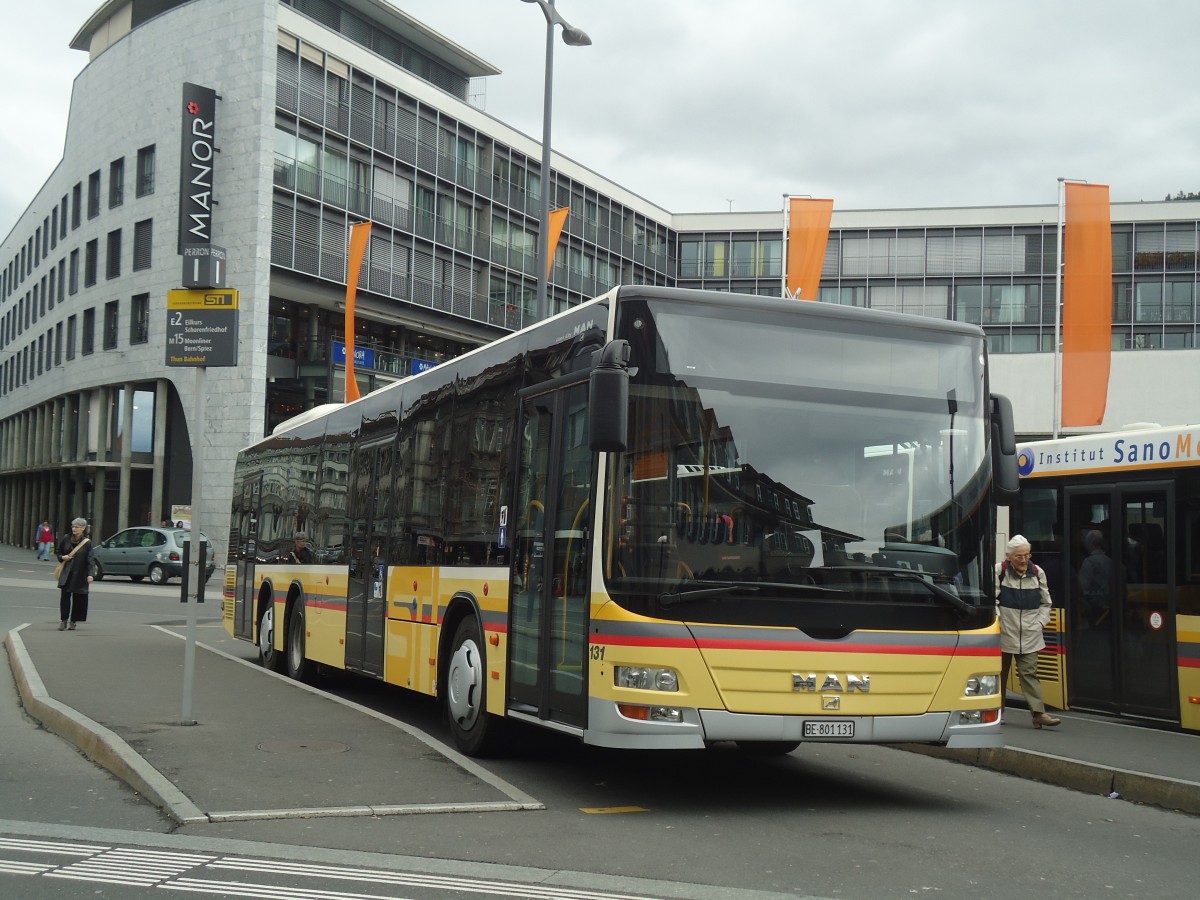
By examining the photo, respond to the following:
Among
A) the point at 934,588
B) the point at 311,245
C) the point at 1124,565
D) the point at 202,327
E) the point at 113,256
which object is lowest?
the point at 934,588

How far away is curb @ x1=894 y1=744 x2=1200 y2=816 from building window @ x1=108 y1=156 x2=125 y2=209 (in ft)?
165

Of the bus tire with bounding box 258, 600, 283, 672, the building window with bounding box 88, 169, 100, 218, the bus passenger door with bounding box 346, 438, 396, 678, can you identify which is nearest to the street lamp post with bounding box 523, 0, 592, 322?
the bus tire with bounding box 258, 600, 283, 672

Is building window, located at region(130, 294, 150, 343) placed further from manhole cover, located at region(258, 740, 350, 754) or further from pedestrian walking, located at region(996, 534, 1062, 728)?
pedestrian walking, located at region(996, 534, 1062, 728)

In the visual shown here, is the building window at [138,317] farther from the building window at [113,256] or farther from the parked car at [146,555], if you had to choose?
the parked car at [146,555]

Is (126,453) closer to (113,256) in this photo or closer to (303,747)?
(113,256)

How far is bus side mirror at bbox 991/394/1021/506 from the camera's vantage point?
28.3ft

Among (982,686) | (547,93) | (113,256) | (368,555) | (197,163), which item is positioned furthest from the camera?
(113,256)

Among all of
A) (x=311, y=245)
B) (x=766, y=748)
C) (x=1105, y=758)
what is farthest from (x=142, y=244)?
(x=1105, y=758)

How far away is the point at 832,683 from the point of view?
8086mm

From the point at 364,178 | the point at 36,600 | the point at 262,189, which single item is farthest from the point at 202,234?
the point at 36,600

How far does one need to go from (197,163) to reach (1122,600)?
40.5 metres

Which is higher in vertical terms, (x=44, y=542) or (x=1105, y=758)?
(x=44, y=542)

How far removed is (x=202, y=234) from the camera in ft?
154

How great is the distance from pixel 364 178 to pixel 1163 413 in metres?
30.2
